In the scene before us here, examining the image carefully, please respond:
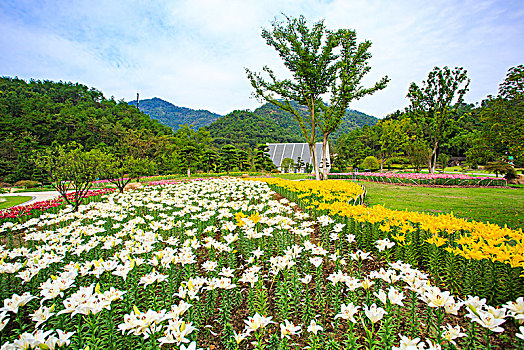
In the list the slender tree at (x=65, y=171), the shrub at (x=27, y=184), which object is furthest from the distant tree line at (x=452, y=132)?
the shrub at (x=27, y=184)

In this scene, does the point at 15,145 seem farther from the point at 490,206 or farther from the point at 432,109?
the point at 432,109

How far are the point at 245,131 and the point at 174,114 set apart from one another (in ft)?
341

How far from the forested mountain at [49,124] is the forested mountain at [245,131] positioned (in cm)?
1383

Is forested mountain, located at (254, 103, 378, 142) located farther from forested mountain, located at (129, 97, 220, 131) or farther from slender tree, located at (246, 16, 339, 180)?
forested mountain, located at (129, 97, 220, 131)

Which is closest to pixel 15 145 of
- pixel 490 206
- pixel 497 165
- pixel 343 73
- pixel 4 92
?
pixel 4 92

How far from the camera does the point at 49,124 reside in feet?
113

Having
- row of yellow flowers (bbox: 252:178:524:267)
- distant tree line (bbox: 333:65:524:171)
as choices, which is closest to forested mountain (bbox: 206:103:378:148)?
distant tree line (bbox: 333:65:524:171)

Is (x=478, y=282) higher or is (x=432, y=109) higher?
(x=432, y=109)

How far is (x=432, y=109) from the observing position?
2102cm

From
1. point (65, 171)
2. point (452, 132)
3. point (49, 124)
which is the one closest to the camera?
point (65, 171)

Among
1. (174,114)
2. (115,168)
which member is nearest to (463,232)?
(115,168)

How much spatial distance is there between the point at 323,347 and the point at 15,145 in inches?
1633

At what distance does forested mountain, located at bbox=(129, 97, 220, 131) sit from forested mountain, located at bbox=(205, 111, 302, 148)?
70423 mm

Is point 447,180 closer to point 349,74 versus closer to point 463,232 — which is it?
point 349,74
